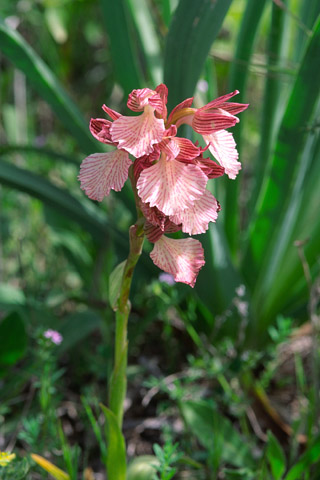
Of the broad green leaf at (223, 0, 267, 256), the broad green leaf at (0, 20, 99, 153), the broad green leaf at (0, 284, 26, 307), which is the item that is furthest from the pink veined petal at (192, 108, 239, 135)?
the broad green leaf at (0, 284, 26, 307)

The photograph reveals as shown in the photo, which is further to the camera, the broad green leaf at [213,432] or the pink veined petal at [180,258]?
the broad green leaf at [213,432]

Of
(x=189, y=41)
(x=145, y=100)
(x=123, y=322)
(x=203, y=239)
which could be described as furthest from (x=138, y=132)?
(x=203, y=239)

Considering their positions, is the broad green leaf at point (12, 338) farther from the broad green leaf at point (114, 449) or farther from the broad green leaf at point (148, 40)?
the broad green leaf at point (148, 40)

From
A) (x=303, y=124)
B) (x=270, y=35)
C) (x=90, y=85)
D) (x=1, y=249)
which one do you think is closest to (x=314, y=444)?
(x=303, y=124)

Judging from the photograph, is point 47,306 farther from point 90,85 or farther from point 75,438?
point 90,85

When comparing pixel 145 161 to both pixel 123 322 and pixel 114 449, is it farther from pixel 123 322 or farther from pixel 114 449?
pixel 114 449

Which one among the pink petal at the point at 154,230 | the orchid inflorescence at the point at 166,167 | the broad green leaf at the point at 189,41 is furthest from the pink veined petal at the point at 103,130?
the broad green leaf at the point at 189,41
